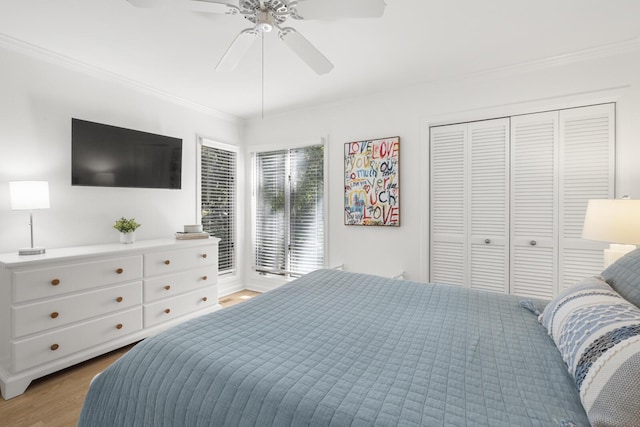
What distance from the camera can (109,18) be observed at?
2070mm

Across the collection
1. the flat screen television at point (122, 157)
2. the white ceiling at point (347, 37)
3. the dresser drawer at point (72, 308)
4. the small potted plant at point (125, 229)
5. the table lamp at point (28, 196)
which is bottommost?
the dresser drawer at point (72, 308)

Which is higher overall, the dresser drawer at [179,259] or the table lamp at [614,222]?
the table lamp at [614,222]

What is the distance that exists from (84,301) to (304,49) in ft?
8.22

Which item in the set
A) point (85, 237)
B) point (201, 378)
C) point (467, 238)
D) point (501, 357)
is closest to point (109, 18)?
point (85, 237)

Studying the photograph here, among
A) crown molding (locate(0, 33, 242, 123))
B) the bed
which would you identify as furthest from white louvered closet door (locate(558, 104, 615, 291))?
crown molding (locate(0, 33, 242, 123))

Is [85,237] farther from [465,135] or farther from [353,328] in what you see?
[465,135]

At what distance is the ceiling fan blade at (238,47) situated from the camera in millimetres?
1736

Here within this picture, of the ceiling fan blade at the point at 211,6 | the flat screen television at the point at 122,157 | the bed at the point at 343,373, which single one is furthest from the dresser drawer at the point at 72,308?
the ceiling fan blade at the point at 211,6

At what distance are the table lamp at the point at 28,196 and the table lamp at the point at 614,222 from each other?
396 cm

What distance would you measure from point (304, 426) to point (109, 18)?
2673mm

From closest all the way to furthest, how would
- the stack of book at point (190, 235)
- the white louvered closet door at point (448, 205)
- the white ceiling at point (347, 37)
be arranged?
the white ceiling at point (347, 37)
the white louvered closet door at point (448, 205)
the stack of book at point (190, 235)

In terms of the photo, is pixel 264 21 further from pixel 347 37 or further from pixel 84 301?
pixel 84 301

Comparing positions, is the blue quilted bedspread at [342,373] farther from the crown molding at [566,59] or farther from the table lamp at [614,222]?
the crown molding at [566,59]

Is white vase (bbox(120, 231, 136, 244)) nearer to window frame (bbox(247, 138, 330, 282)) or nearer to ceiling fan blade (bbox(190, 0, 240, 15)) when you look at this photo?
window frame (bbox(247, 138, 330, 282))
